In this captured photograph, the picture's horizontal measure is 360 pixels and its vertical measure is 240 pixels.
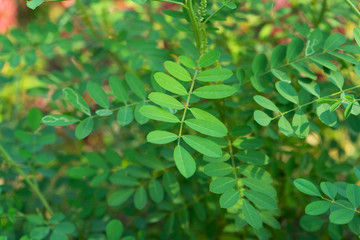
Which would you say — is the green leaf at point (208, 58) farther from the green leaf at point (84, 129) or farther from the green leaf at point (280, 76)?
Result: the green leaf at point (84, 129)

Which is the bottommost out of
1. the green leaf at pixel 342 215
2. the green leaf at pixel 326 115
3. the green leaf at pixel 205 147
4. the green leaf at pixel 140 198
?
the green leaf at pixel 140 198

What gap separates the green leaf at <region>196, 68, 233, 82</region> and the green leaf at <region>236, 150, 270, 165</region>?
0.22 m

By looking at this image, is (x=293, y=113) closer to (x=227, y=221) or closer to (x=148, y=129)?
(x=148, y=129)

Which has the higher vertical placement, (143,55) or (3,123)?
(143,55)

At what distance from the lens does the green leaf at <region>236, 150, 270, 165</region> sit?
959 millimetres

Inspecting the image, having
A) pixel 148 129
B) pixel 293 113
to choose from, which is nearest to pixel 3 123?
pixel 148 129

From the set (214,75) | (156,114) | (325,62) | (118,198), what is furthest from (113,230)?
(325,62)

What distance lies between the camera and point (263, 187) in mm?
911

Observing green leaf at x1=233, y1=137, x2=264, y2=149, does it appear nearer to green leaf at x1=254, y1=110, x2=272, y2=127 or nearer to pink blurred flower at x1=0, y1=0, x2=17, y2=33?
green leaf at x1=254, y1=110, x2=272, y2=127

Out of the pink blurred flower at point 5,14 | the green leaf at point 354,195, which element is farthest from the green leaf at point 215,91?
the pink blurred flower at point 5,14

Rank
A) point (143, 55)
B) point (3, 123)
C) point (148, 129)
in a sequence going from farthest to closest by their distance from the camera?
point (3, 123) < point (143, 55) < point (148, 129)

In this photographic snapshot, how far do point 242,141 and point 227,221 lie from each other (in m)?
0.49

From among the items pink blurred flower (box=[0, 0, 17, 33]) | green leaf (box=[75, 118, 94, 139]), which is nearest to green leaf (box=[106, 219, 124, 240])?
green leaf (box=[75, 118, 94, 139])

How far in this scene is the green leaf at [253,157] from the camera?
0.96 m
